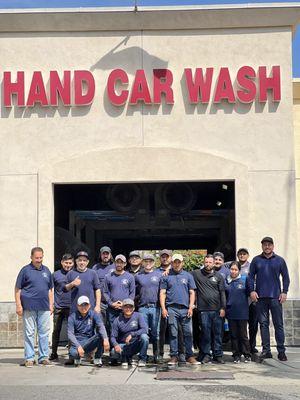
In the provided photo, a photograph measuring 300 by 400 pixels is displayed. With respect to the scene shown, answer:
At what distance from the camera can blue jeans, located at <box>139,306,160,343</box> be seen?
10797 millimetres

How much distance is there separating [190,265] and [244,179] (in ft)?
112

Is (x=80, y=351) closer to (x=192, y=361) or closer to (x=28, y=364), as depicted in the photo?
(x=28, y=364)

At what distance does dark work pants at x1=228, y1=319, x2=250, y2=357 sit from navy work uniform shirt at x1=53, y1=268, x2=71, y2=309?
2714 mm

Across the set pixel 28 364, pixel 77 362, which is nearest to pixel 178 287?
pixel 77 362

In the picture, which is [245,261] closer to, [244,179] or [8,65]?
[244,179]

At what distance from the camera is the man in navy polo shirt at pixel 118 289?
10828mm

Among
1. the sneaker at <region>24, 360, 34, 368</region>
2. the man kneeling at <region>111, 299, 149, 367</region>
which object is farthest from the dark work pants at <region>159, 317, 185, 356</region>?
the sneaker at <region>24, 360, 34, 368</region>

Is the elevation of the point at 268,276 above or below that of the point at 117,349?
above

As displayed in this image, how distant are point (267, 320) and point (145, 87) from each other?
4.96m

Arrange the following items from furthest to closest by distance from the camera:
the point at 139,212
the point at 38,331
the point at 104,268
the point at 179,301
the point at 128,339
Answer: the point at 139,212
the point at 104,268
the point at 38,331
the point at 179,301
the point at 128,339

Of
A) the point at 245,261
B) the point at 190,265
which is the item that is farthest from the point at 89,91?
the point at 190,265

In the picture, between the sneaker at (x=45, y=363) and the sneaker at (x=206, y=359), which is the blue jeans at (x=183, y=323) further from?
the sneaker at (x=45, y=363)

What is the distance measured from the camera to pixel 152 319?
35.6ft

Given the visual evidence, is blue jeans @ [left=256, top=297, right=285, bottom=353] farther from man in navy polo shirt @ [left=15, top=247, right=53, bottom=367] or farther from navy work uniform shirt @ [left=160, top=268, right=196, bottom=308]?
man in navy polo shirt @ [left=15, top=247, right=53, bottom=367]
